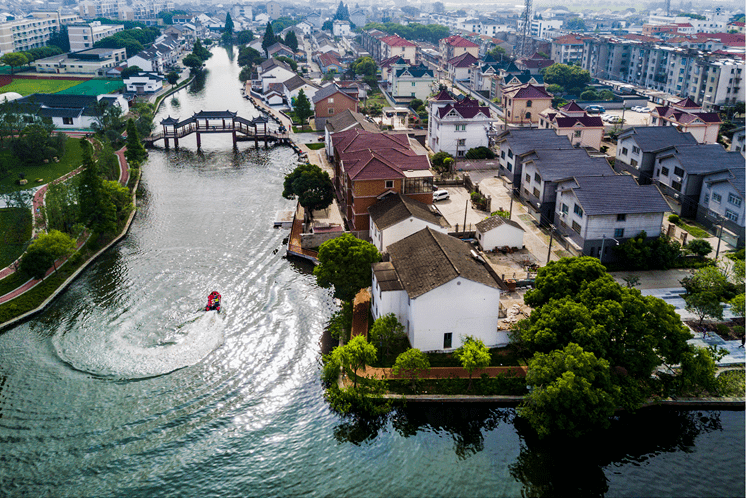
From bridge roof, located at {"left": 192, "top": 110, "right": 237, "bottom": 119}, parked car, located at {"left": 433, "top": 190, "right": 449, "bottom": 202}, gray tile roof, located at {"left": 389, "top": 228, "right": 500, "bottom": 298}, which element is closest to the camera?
gray tile roof, located at {"left": 389, "top": 228, "right": 500, "bottom": 298}

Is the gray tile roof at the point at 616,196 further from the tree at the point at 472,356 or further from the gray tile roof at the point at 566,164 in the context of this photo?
the tree at the point at 472,356

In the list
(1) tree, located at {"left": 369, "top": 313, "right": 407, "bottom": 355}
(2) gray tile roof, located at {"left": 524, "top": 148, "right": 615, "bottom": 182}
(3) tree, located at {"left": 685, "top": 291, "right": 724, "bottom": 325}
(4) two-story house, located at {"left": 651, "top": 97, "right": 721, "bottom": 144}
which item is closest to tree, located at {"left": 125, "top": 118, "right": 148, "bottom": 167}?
(2) gray tile roof, located at {"left": 524, "top": 148, "right": 615, "bottom": 182}

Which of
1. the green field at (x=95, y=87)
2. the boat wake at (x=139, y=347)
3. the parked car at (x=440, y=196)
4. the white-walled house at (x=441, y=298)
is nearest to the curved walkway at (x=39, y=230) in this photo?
the boat wake at (x=139, y=347)

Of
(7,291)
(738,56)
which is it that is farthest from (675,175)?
(738,56)

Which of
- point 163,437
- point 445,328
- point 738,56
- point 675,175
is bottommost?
point 163,437

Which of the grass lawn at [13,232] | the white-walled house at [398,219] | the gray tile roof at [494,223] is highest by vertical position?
the white-walled house at [398,219]

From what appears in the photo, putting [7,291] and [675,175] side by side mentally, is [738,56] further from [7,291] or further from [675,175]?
[7,291]

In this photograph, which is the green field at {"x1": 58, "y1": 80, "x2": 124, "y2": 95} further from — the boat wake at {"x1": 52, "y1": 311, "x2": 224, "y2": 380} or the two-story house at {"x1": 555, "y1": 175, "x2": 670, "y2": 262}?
the two-story house at {"x1": 555, "y1": 175, "x2": 670, "y2": 262}
